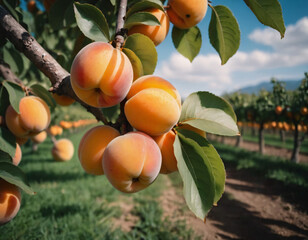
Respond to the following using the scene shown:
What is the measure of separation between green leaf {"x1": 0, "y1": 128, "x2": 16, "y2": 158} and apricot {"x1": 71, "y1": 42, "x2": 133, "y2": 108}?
48 centimetres

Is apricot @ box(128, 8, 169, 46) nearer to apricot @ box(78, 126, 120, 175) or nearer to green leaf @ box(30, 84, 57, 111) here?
apricot @ box(78, 126, 120, 175)

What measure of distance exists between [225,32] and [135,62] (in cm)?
40

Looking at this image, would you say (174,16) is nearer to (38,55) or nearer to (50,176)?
(38,55)

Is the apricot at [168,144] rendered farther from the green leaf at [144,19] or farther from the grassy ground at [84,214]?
the grassy ground at [84,214]

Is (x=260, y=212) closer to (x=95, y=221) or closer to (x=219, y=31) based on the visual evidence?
(x=95, y=221)

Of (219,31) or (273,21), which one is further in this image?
(219,31)

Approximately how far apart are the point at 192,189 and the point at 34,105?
0.84 m

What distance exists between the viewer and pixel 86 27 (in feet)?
1.86

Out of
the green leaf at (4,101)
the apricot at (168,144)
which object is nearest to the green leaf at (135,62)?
the apricot at (168,144)

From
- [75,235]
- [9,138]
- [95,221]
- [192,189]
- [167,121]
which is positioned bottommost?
[95,221]

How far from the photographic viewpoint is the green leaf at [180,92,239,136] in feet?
1.76

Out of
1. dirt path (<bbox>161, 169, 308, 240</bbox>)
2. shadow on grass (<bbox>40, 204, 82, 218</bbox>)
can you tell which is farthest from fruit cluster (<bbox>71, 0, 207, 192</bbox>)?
shadow on grass (<bbox>40, 204, 82, 218</bbox>)

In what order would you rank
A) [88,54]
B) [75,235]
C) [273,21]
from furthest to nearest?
1. [75,235]
2. [273,21]
3. [88,54]

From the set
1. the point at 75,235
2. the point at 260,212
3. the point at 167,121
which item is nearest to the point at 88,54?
the point at 167,121
